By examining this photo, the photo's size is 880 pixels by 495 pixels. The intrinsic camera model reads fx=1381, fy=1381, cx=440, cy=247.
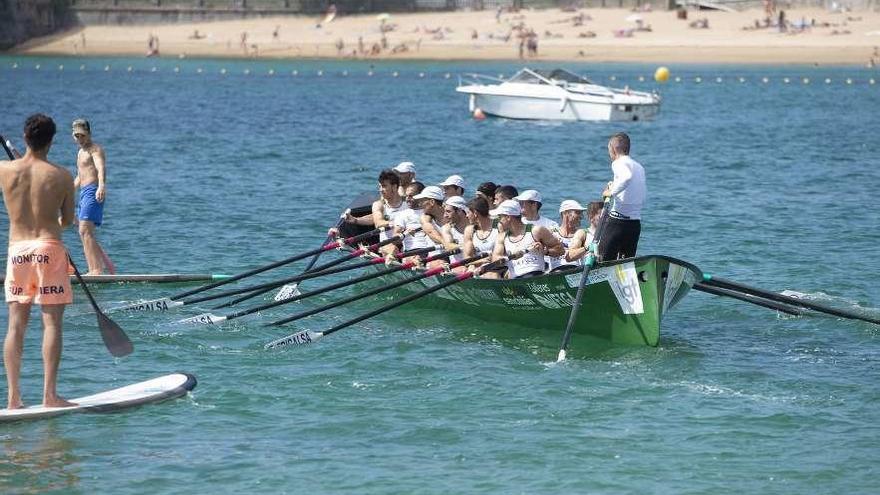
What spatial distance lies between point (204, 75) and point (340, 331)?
207ft

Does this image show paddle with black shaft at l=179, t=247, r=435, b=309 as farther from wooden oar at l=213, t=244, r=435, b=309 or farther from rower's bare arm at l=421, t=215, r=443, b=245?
rower's bare arm at l=421, t=215, r=443, b=245

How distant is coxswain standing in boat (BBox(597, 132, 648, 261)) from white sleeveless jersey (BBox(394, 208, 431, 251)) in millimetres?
3070

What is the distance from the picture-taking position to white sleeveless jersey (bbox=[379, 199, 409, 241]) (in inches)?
664

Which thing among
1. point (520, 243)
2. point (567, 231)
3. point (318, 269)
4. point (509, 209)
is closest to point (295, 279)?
point (318, 269)

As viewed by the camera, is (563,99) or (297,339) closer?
(297,339)

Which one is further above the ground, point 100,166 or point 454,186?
point 100,166

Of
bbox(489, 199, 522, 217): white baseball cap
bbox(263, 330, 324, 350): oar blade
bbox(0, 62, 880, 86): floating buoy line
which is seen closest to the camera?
bbox(489, 199, 522, 217): white baseball cap

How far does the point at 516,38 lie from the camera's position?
270 ft

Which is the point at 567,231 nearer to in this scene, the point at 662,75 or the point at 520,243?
the point at 520,243

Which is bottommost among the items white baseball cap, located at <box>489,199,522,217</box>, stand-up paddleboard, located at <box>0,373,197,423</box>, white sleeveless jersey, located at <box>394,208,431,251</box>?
stand-up paddleboard, located at <box>0,373,197,423</box>

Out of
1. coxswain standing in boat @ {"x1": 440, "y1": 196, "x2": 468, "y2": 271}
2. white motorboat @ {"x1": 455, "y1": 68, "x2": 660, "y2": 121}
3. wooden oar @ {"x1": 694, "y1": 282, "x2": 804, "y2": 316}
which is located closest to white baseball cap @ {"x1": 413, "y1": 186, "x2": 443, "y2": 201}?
coxswain standing in boat @ {"x1": 440, "y1": 196, "x2": 468, "y2": 271}

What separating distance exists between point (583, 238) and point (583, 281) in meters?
1.54

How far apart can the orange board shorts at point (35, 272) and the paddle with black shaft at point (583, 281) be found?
4.90 meters

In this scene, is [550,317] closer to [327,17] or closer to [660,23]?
[660,23]
